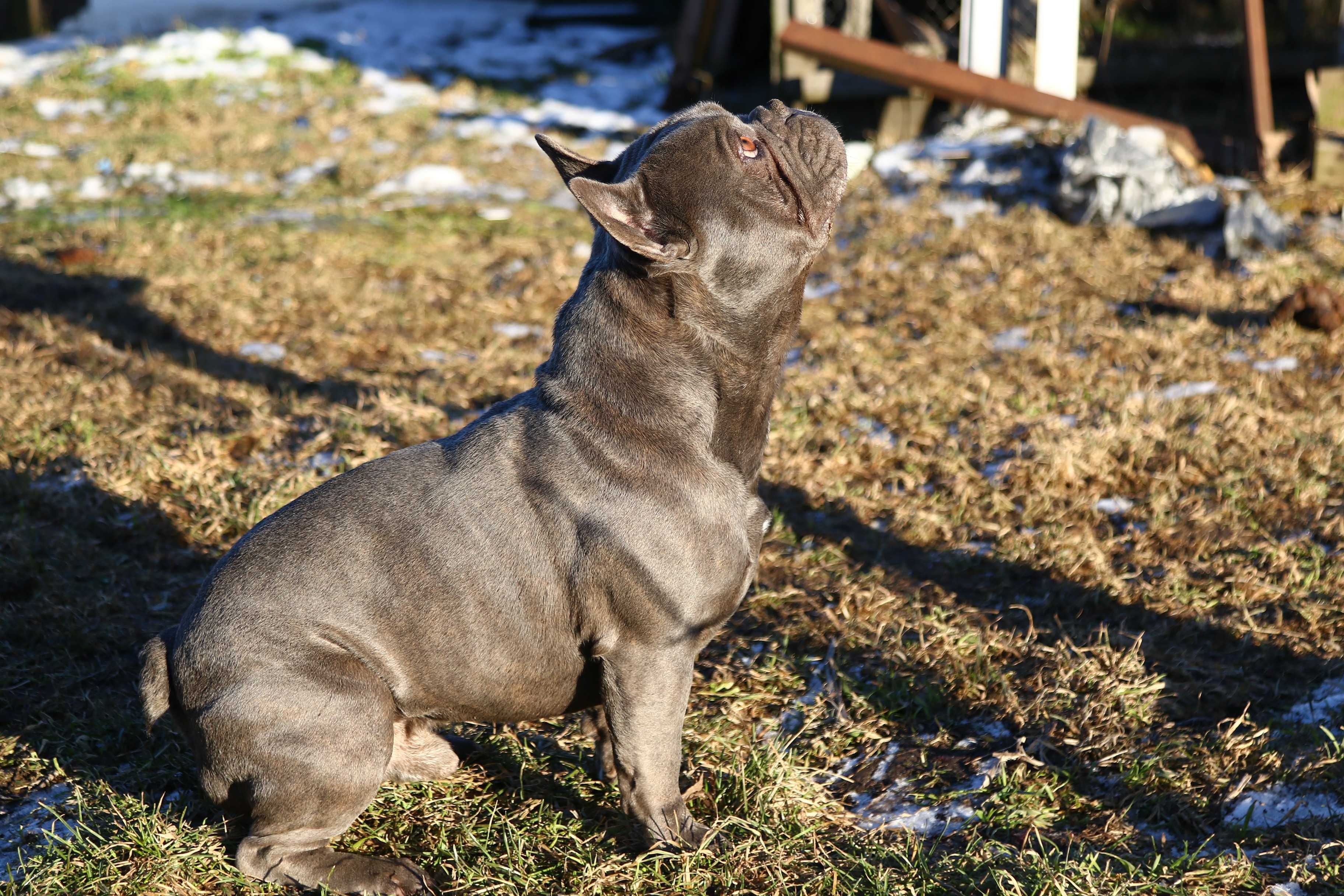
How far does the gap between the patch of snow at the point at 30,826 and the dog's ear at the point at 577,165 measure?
2.21 metres

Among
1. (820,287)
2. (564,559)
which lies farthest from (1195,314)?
(564,559)

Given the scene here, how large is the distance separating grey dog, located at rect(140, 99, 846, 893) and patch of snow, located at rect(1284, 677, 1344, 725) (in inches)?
72.5

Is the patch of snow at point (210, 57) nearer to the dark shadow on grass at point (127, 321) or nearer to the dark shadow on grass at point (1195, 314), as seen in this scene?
the dark shadow on grass at point (127, 321)

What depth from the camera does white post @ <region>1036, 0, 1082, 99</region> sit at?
29.1ft

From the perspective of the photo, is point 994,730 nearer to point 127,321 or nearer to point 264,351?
point 264,351

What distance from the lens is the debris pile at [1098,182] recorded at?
7.11m

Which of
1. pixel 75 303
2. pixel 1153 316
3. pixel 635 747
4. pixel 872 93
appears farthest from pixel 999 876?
pixel 872 93

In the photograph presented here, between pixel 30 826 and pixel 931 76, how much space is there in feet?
26.2

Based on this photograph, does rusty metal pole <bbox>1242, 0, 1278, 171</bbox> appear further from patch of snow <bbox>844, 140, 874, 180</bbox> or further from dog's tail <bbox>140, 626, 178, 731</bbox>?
dog's tail <bbox>140, 626, 178, 731</bbox>

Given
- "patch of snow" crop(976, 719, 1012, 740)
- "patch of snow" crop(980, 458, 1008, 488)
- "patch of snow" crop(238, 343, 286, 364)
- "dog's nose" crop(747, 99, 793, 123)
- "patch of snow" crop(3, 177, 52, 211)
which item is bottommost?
"patch of snow" crop(976, 719, 1012, 740)

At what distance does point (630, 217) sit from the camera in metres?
2.74

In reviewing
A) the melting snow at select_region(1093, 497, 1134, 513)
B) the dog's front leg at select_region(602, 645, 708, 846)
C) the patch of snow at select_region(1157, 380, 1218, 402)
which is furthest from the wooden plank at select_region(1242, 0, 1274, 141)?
the dog's front leg at select_region(602, 645, 708, 846)

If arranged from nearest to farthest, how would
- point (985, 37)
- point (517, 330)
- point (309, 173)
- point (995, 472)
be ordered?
point (995, 472) < point (517, 330) < point (985, 37) < point (309, 173)

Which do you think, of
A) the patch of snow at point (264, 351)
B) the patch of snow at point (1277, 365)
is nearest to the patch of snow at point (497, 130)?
the patch of snow at point (264, 351)
